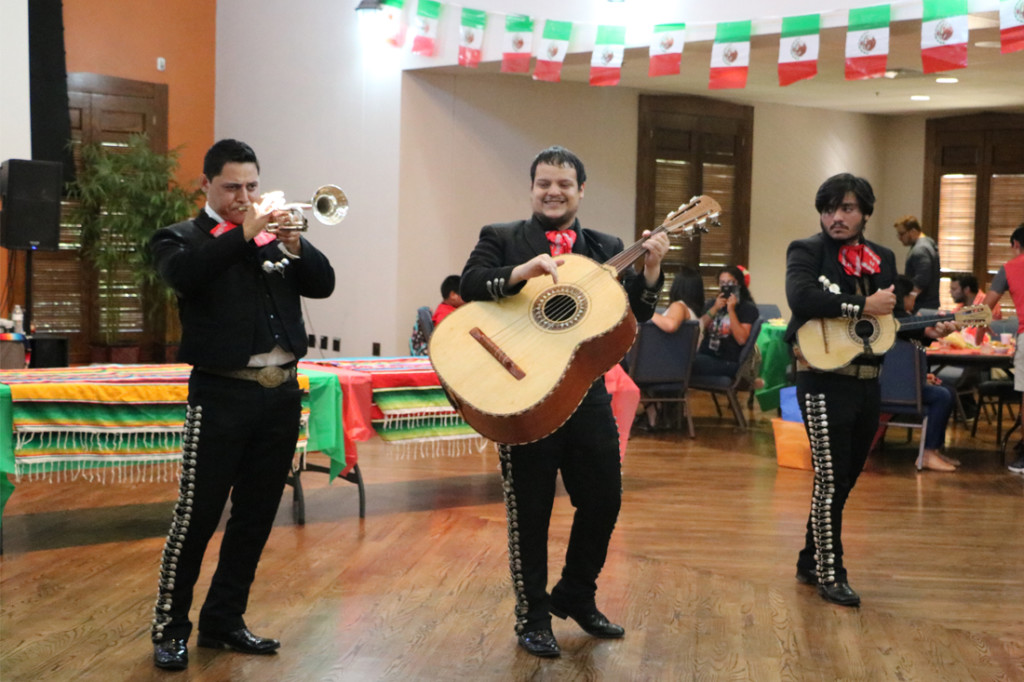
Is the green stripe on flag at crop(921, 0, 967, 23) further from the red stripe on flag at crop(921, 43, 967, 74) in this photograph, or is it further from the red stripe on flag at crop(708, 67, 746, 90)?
the red stripe on flag at crop(708, 67, 746, 90)

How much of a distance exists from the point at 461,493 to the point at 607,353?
9.48 feet

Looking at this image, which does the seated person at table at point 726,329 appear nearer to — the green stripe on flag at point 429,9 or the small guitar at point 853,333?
the green stripe on flag at point 429,9

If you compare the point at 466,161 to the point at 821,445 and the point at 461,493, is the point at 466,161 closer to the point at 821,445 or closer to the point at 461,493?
the point at 461,493

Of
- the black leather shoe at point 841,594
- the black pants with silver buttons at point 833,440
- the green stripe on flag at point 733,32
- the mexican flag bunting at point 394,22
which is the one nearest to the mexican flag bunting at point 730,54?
the green stripe on flag at point 733,32

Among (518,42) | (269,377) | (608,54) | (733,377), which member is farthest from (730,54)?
(269,377)

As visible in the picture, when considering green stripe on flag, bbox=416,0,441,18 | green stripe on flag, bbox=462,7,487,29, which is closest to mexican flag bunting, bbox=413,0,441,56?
green stripe on flag, bbox=416,0,441,18

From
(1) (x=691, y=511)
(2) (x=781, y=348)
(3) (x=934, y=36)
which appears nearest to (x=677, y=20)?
(3) (x=934, y=36)

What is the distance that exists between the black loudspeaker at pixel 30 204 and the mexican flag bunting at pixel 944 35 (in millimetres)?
5651

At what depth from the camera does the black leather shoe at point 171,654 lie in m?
3.15

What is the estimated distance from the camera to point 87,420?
14.8 feet

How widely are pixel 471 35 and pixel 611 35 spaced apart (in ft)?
3.80

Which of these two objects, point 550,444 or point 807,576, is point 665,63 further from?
point 550,444

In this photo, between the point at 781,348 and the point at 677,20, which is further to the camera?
the point at 781,348

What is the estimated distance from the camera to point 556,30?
8.32 m
